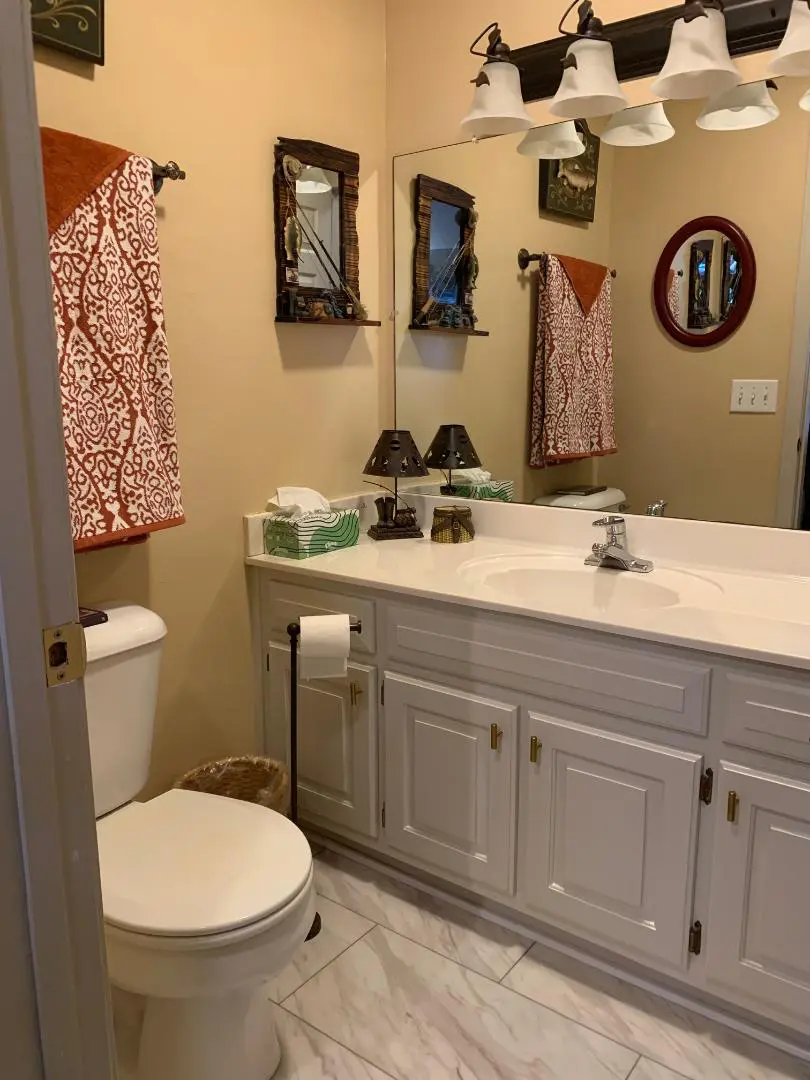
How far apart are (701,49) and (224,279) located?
113 centimetres

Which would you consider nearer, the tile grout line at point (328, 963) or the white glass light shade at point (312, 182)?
the tile grout line at point (328, 963)

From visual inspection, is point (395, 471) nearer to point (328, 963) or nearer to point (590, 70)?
point (590, 70)

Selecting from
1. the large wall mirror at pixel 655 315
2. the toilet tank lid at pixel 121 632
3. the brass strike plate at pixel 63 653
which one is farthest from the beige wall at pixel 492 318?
the brass strike plate at pixel 63 653

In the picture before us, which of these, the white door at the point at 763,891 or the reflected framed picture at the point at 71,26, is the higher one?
the reflected framed picture at the point at 71,26

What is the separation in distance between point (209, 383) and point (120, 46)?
0.71m

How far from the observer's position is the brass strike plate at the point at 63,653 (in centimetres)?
85

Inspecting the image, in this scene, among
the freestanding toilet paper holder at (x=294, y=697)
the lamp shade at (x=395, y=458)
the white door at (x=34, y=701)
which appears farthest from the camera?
the lamp shade at (x=395, y=458)

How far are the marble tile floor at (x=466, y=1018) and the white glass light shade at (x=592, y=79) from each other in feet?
6.07

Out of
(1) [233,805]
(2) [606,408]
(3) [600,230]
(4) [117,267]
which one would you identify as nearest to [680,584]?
(2) [606,408]

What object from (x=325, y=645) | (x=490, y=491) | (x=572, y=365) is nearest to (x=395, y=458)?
(x=490, y=491)

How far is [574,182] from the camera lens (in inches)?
80.1

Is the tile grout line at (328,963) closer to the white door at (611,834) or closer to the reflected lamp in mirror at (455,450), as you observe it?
the white door at (611,834)

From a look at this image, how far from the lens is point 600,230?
2.04 metres

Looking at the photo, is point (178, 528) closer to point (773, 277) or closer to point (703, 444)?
point (703, 444)
